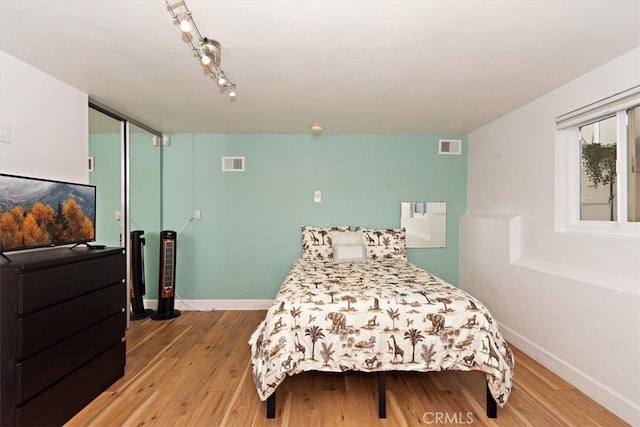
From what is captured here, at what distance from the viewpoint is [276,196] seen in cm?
415

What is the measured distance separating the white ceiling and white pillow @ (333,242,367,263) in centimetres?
150

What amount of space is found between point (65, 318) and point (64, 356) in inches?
9.0

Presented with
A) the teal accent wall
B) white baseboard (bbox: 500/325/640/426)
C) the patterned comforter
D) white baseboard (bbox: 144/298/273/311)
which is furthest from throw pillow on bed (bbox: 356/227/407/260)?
the patterned comforter

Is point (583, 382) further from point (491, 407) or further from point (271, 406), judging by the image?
point (271, 406)

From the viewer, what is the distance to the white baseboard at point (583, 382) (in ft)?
6.37

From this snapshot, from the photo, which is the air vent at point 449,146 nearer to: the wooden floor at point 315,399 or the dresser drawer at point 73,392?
the wooden floor at point 315,399

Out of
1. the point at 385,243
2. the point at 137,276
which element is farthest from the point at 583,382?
the point at 137,276

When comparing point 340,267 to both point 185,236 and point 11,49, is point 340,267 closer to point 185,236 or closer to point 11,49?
point 185,236

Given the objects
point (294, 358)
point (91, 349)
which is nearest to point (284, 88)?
point (294, 358)

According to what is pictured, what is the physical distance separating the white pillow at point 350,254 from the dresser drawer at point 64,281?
2.10 meters

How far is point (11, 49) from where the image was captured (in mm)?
1982

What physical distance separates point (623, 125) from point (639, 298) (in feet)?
3.88

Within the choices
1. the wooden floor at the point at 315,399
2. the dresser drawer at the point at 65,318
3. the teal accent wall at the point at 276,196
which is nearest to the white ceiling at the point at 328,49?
the teal accent wall at the point at 276,196

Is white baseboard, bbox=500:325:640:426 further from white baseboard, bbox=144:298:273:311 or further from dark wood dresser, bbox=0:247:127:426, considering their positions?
dark wood dresser, bbox=0:247:127:426
